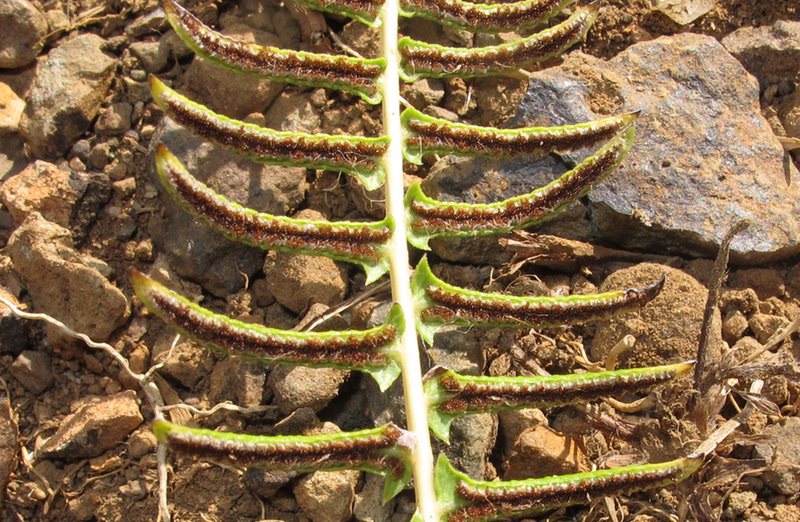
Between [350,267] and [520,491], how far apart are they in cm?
136

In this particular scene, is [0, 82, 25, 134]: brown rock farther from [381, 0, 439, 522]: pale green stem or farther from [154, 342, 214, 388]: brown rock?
[381, 0, 439, 522]: pale green stem

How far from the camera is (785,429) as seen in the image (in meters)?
3.48

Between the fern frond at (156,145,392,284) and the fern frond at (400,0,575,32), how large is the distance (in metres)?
0.99

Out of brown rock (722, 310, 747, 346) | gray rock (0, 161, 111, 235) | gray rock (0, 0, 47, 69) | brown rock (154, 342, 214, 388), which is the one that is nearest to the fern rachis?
brown rock (722, 310, 747, 346)

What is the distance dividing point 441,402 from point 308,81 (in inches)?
54.2

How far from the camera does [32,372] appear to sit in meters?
3.69

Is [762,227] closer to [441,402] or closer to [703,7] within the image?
[703,7]

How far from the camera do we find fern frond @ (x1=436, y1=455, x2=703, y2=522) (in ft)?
9.41

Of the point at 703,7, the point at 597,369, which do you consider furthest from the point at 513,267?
the point at 703,7

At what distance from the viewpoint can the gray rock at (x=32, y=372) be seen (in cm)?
369

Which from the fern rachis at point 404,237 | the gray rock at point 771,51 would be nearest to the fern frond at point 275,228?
the fern rachis at point 404,237

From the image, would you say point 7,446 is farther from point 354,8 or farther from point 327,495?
point 354,8

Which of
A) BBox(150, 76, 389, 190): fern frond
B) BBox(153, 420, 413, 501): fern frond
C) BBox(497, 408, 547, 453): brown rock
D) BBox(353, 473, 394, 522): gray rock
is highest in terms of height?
BBox(150, 76, 389, 190): fern frond

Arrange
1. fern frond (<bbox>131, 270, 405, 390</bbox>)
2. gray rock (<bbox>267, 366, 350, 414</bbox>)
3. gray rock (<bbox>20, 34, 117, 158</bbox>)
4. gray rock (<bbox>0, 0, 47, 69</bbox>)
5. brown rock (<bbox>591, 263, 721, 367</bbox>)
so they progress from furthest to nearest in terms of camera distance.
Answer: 1. gray rock (<bbox>0, 0, 47, 69</bbox>)
2. gray rock (<bbox>20, 34, 117, 158</bbox>)
3. brown rock (<bbox>591, 263, 721, 367</bbox>)
4. gray rock (<bbox>267, 366, 350, 414</bbox>)
5. fern frond (<bbox>131, 270, 405, 390</bbox>)
